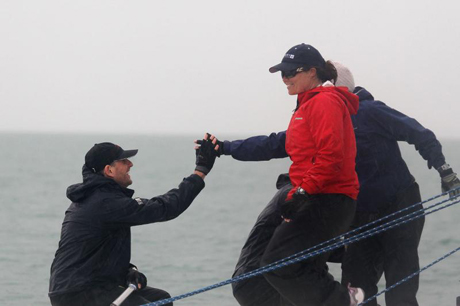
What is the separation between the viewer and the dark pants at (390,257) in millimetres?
5254

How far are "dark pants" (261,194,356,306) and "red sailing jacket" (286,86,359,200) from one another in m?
0.10

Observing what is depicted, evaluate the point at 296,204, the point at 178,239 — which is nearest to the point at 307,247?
the point at 296,204

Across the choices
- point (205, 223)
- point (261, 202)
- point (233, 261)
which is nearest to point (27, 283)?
point (233, 261)

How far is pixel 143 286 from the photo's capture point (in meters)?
4.67

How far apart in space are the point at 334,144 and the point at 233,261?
32.9 metres

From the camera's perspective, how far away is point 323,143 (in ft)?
13.8

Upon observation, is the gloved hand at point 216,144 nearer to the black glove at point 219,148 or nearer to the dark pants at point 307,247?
the black glove at point 219,148

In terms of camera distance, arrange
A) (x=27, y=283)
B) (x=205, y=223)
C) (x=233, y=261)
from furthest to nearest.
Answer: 1. (x=205, y=223)
2. (x=233, y=261)
3. (x=27, y=283)

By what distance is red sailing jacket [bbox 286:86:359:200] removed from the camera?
4.20 meters

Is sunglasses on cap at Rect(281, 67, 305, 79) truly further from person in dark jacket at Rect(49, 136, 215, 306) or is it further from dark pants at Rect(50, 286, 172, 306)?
dark pants at Rect(50, 286, 172, 306)

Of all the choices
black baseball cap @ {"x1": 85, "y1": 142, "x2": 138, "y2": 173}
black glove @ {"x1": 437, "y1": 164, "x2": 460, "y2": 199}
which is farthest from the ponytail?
black baseball cap @ {"x1": 85, "y1": 142, "x2": 138, "y2": 173}

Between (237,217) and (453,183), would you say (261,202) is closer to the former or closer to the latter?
(237,217)

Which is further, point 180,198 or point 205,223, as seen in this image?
point 205,223

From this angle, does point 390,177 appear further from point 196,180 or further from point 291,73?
point 196,180
